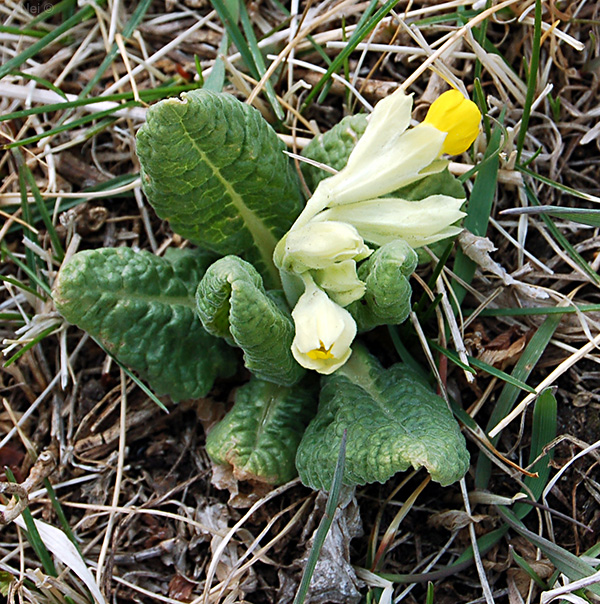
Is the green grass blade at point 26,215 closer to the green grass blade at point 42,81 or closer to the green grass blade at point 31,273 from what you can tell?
the green grass blade at point 31,273

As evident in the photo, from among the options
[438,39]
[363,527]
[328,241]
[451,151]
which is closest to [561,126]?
[438,39]

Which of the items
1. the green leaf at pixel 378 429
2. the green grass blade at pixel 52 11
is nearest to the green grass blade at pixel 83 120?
the green grass blade at pixel 52 11

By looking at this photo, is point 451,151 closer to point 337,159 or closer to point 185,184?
point 337,159

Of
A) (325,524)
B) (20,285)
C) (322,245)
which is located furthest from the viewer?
(20,285)

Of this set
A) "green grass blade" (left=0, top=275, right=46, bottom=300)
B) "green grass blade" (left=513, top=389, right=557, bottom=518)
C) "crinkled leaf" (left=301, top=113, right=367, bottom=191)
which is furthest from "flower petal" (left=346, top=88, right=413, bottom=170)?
"green grass blade" (left=0, top=275, right=46, bottom=300)

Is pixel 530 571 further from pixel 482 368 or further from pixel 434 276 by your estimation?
pixel 434 276

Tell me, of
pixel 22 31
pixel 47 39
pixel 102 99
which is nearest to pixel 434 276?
pixel 102 99

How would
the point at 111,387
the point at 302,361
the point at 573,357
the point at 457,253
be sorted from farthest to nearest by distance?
the point at 111,387
the point at 457,253
the point at 573,357
the point at 302,361
